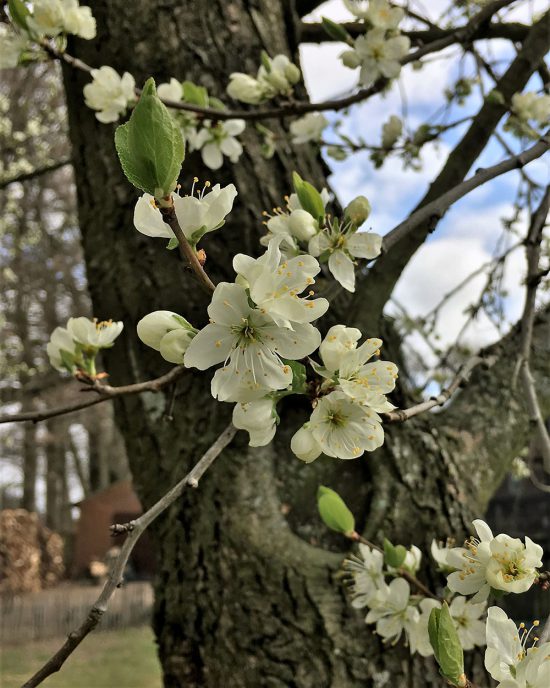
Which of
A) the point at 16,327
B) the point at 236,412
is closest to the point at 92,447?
the point at 16,327

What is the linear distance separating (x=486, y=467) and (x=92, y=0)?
1468 millimetres

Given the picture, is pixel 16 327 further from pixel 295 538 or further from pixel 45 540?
pixel 295 538

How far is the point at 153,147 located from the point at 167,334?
0.18 metres

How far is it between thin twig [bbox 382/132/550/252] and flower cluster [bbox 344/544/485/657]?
0.49 metres

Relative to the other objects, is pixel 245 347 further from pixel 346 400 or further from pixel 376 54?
pixel 376 54

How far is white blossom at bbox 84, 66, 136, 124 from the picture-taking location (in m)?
1.28

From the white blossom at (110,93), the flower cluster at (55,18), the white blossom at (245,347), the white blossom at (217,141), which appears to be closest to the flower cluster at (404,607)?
the white blossom at (245,347)

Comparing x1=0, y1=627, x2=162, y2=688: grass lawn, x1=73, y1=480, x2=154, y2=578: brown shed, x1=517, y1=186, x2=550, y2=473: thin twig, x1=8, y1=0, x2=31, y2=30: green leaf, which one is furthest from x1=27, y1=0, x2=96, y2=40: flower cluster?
x1=73, y1=480, x2=154, y2=578: brown shed

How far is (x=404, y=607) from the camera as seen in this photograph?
1011 mm

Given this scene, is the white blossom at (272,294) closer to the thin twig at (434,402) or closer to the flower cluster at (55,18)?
the thin twig at (434,402)

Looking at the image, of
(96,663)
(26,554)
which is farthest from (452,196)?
(26,554)

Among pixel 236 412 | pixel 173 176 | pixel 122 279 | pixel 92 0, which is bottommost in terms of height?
pixel 236 412

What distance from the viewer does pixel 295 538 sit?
1250 mm

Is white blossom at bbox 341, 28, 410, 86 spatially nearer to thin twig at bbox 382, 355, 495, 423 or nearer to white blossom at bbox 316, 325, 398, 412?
thin twig at bbox 382, 355, 495, 423
